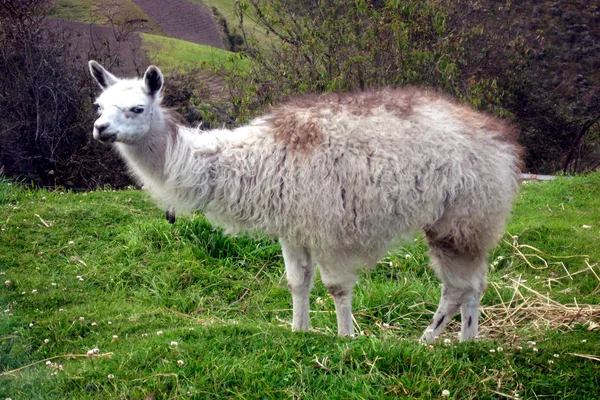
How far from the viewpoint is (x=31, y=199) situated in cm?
746

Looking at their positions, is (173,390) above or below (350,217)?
below

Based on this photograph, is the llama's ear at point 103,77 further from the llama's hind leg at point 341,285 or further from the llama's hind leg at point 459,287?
the llama's hind leg at point 459,287

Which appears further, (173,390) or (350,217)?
(350,217)

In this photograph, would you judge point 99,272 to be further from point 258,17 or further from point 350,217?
point 258,17

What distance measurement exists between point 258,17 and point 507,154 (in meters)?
6.58

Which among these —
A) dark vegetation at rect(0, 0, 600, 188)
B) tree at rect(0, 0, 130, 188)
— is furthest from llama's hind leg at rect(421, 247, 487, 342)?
tree at rect(0, 0, 130, 188)

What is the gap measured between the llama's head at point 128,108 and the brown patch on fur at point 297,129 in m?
0.83

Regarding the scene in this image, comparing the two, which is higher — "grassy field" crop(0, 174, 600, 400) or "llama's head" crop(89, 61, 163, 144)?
"llama's head" crop(89, 61, 163, 144)

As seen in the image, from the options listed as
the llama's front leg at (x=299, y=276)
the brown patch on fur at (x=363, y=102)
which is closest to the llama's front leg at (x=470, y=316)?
the llama's front leg at (x=299, y=276)

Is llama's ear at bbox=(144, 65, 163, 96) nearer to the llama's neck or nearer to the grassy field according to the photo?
the llama's neck

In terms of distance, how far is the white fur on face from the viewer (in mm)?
3969

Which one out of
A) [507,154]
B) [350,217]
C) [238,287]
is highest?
[507,154]

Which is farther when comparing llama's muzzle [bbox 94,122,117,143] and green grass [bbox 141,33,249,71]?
green grass [bbox 141,33,249,71]

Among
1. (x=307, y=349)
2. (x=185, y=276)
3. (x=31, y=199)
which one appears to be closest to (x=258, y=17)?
(x=31, y=199)
